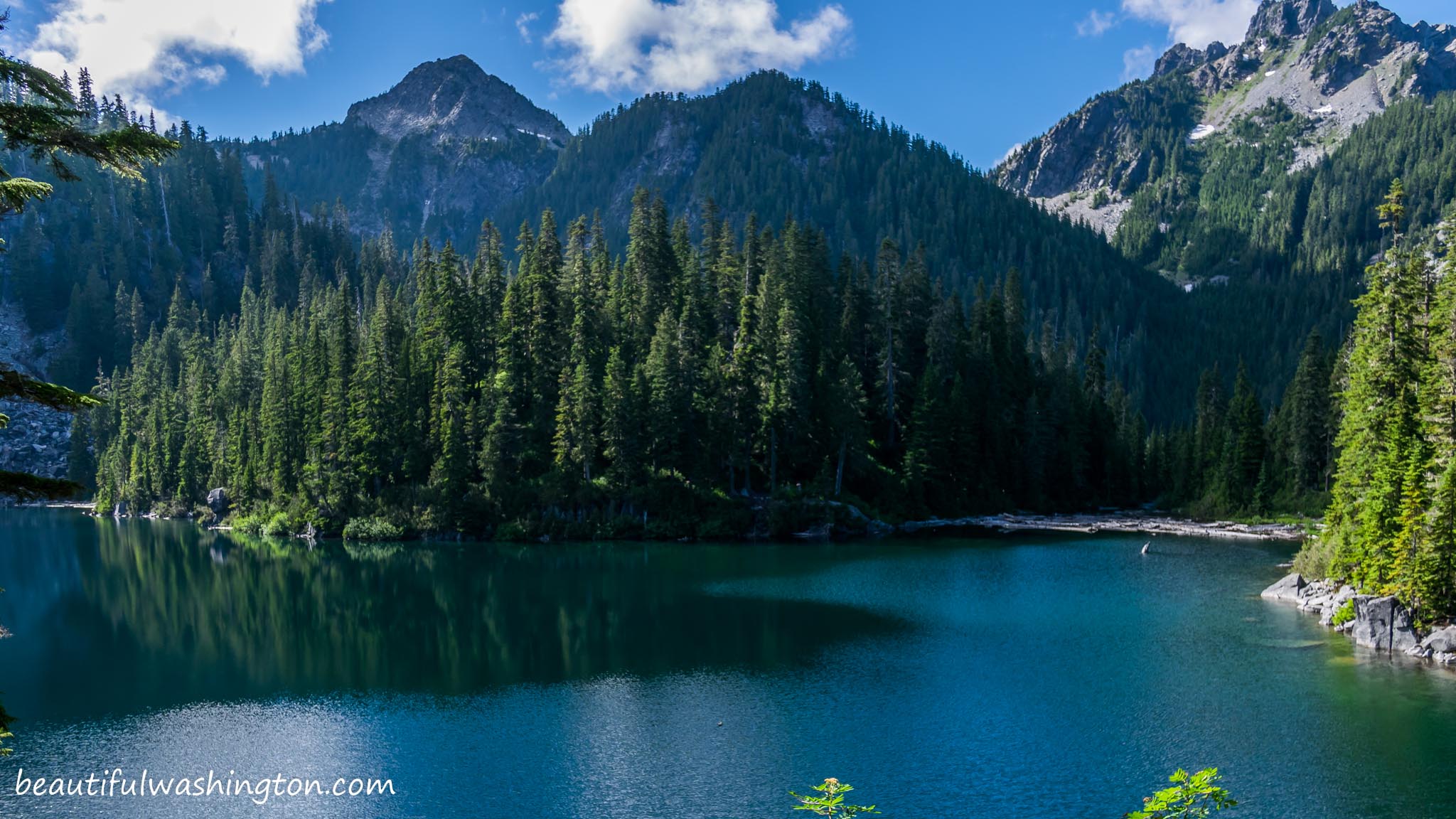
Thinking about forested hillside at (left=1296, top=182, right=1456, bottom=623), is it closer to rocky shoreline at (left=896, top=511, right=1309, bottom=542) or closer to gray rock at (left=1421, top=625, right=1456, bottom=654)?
gray rock at (left=1421, top=625, right=1456, bottom=654)

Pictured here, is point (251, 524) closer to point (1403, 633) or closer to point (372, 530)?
point (372, 530)

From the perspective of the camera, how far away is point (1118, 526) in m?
97.7

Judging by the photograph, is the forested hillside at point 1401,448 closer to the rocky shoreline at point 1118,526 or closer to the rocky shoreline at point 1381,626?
the rocky shoreline at point 1381,626

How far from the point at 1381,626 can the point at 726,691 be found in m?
31.1

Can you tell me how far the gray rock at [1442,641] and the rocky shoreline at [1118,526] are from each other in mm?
41893

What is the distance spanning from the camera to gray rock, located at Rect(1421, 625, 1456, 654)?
45.8m

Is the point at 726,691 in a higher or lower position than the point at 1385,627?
lower

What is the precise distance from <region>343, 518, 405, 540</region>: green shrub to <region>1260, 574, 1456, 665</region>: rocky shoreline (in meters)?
74.6

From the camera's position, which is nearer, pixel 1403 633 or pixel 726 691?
pixel 726 691

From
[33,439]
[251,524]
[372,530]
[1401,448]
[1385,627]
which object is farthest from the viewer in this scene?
[33,439]

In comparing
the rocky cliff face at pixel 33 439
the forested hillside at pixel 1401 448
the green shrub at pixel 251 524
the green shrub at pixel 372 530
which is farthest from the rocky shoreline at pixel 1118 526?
the rocky cliff face at pixel 33 439

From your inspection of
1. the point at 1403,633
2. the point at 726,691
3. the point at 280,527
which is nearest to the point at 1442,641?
the point at 1403,633

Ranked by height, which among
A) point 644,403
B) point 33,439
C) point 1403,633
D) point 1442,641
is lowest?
point 1442,641

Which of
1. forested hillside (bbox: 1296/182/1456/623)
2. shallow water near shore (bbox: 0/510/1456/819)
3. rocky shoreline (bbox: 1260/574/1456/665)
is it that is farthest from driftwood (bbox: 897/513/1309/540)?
rocky shoreline (bbox: 1260/574/1456/665)
